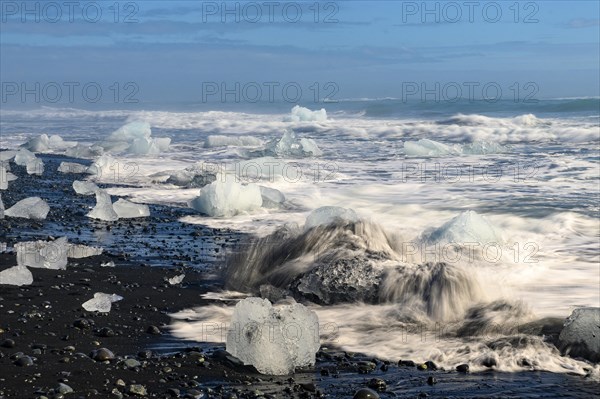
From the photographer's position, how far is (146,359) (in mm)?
4879

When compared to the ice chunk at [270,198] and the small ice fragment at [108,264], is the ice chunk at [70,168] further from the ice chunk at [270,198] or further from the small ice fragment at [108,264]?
the small ice fragment at [108,264]

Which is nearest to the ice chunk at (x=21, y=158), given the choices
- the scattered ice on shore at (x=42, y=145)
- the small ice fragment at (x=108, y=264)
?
the scattered ice on shore at (x=42, y=145)

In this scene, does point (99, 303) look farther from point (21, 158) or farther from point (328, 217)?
point (21, 158)

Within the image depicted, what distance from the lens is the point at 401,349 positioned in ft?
17.3

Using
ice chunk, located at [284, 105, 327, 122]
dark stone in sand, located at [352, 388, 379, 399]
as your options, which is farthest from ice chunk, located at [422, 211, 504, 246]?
ice chunk, located at [284, 105, 327, 122]

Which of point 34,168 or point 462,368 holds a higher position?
point 34,168

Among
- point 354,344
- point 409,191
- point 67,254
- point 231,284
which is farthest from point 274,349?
point 409,191

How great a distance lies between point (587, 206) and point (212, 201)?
496 cm

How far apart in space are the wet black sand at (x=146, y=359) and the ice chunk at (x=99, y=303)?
6 centimetres

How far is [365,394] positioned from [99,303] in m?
2.43

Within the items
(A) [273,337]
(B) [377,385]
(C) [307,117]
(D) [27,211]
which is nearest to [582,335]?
(B) [377,385]

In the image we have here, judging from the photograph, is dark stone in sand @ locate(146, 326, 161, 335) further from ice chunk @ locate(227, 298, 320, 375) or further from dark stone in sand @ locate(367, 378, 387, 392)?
dark stone in sand @ locate(367, 378, 387, 392)

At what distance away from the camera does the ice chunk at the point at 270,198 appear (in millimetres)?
11231

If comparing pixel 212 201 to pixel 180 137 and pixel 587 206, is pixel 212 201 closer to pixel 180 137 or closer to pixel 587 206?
pixel 587 206
